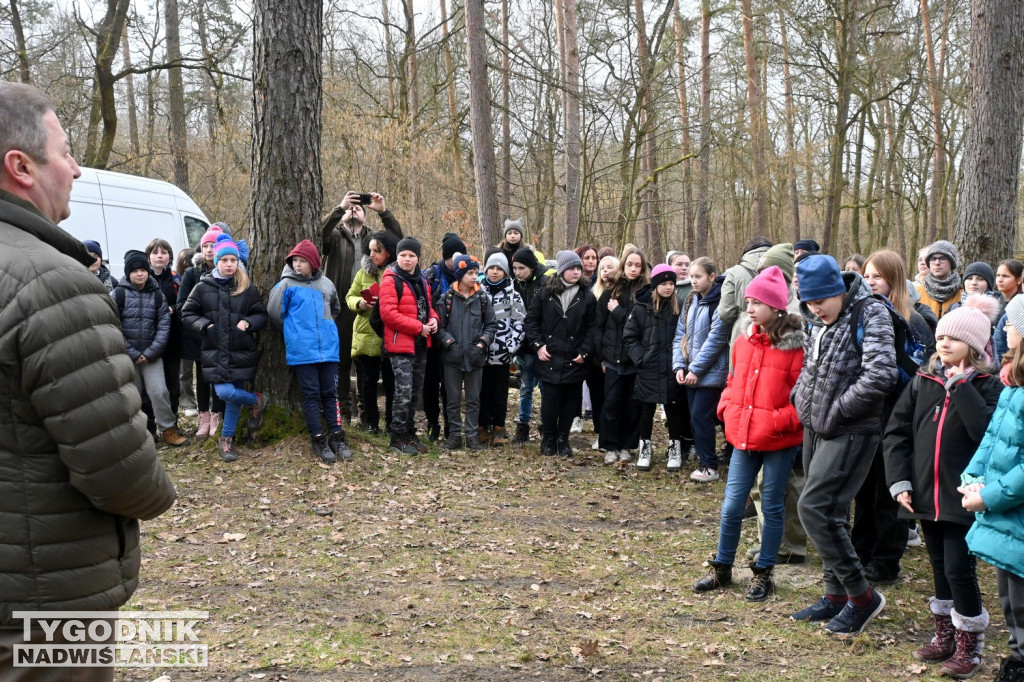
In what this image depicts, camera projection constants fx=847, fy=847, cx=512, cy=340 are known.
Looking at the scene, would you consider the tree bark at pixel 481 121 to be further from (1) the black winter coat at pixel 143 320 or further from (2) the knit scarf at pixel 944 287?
(2) the knit scarf at pixel 944 287

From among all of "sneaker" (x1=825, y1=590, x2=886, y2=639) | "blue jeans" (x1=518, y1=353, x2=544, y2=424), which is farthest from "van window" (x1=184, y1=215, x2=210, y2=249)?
"sneaker" (x1=825, y1=590, x2=886, y2=639)

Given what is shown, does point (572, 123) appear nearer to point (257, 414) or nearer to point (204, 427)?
point (204, 427)

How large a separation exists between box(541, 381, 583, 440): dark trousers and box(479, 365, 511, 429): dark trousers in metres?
0.53

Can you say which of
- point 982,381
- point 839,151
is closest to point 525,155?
point 839,151

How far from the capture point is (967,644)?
454cm

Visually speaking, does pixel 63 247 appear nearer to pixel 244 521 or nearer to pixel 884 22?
pixel 244 521

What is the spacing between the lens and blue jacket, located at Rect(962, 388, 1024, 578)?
396cm

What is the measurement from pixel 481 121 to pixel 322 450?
779 cm

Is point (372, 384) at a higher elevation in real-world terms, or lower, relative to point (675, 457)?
higher

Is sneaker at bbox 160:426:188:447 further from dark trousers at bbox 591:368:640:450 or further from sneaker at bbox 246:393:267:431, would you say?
dark trousers at bbox 591:368:640:450

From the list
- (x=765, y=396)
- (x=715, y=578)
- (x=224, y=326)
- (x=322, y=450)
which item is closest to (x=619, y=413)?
(x=322, y=450)

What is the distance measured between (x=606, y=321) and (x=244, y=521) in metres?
4.41

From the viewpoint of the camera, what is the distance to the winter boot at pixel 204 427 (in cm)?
895

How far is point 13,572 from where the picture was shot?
2.35 m
